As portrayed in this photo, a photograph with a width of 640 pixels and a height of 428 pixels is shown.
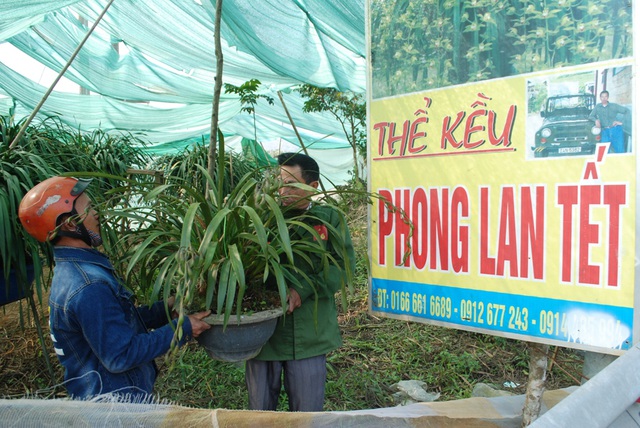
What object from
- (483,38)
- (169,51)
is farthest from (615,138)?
(169,51)

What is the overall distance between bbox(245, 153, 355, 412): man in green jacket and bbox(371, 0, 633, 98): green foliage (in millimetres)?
425

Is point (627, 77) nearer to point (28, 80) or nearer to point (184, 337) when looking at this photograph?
point (184, 337)

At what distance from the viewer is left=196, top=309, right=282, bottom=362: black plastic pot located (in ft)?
4.73

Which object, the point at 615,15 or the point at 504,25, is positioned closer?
the point at 615,15

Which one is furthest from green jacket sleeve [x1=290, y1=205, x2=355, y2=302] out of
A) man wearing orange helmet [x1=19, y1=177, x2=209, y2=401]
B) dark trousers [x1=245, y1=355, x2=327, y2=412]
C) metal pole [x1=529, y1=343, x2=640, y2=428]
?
metal pole [x1=529, y1=343, x2=640, y2=428]

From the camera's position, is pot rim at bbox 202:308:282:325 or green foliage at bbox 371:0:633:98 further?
pot rim at bbox 202:308:282:325

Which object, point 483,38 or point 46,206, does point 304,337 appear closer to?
point 46,206

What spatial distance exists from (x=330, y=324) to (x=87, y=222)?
0.88 m

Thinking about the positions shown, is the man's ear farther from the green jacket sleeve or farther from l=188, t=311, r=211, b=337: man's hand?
the green jacket sleeve

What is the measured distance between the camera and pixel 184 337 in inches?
55.6

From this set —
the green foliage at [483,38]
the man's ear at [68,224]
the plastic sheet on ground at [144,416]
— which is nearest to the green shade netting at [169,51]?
the green foliage at [483,38]

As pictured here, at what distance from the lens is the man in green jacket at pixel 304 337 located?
1.77 meters

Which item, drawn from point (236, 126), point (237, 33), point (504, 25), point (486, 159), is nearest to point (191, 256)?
point (486, 159)

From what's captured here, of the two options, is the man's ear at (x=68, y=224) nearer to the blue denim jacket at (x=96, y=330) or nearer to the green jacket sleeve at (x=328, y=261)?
the blue denim jacket at (x=96, y=330)
